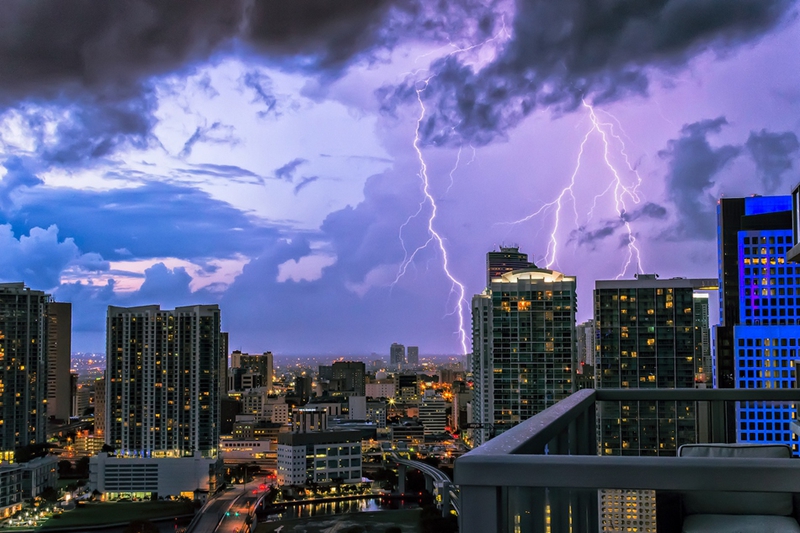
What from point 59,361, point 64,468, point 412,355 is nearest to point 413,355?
point 412,355

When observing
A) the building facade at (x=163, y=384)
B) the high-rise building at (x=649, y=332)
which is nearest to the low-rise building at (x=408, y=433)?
the building facade at (x=163, y=384)

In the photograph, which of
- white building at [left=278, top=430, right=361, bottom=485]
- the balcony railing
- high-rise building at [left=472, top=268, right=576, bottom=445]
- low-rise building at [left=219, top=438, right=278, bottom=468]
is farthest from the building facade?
the balcony railing

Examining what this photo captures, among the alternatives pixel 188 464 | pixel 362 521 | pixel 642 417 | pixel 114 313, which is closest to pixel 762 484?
pixel 642 417

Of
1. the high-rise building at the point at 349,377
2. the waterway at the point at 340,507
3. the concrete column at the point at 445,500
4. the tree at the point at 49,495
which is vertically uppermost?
the high-rise building at the point at 349,377

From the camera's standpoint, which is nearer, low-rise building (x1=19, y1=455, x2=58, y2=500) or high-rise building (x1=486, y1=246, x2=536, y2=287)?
low-rise building (x1=19, y1=455, x2=58, y2=500)

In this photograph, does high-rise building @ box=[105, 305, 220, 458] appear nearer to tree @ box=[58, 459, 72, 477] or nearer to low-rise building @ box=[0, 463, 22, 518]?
tree @ box=[58, 459, 72, 477]

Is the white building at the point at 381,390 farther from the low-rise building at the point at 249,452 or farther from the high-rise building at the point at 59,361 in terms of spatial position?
the high-rise building at the point at 59,361

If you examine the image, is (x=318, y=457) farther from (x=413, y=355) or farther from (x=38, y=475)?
(x=413, y=355)
